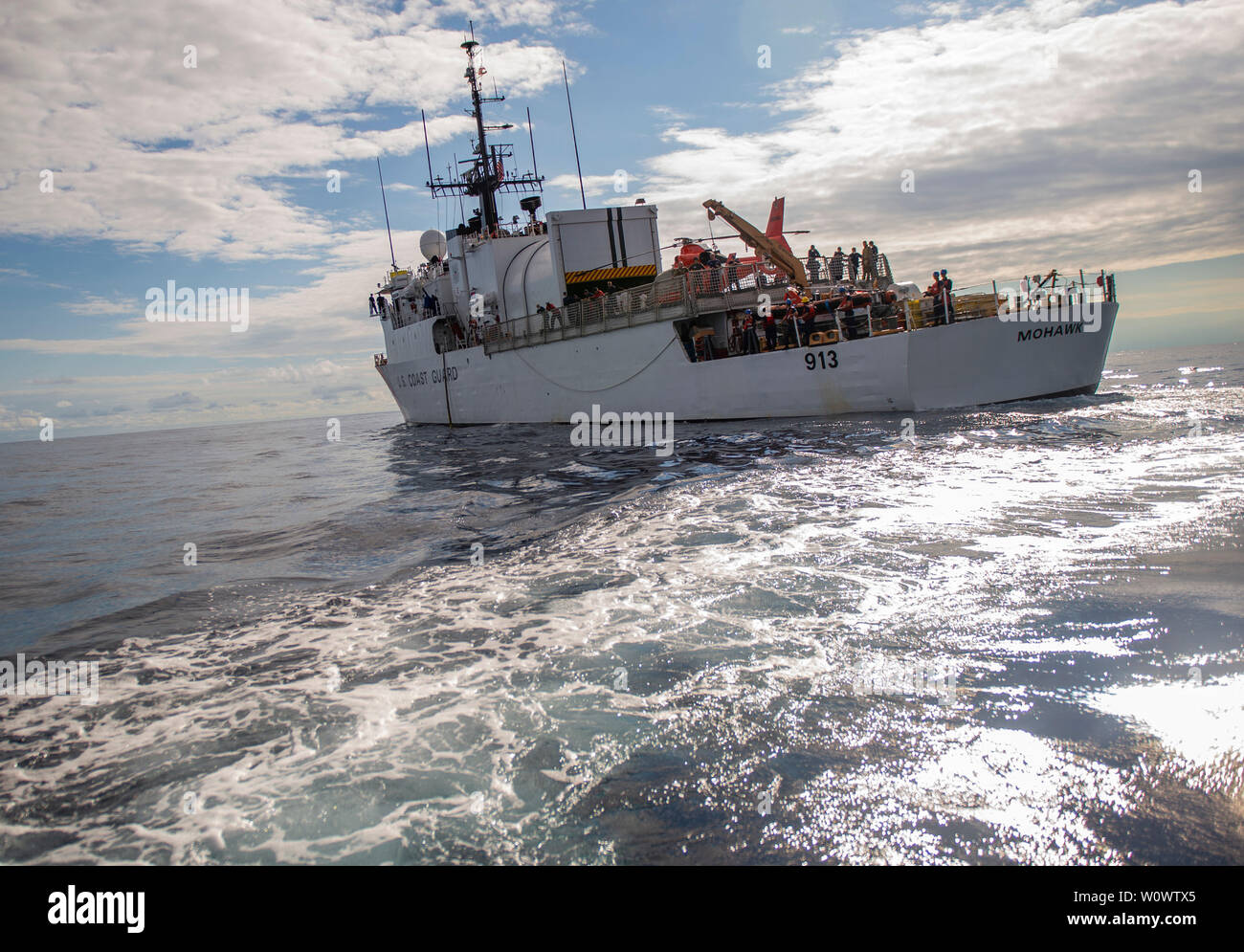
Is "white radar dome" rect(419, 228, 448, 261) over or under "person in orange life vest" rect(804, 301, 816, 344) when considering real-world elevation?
over

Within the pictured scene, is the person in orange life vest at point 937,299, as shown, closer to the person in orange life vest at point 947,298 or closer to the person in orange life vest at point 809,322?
the person in orange life vest at point 947,298

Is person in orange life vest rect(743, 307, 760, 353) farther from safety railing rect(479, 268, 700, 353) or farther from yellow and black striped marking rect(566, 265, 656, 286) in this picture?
yellow and black striped marking rect(566, 265, 656, 286)

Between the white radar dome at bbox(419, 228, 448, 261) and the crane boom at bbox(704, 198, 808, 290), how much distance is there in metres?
15.5

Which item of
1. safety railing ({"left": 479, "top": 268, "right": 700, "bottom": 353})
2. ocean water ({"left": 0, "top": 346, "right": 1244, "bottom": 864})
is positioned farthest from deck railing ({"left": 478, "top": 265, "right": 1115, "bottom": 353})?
ocean water ({"left": 0, "top": 346, "right": 1244, "bottom": 864})

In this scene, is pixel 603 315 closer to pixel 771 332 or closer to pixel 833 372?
pixel 771 332

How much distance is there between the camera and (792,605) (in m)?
5.21

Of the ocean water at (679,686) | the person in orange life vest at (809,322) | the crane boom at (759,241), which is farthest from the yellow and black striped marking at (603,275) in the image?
the ocean water at (679,686)

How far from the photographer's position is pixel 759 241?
24.6m

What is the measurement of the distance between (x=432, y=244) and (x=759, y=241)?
57.1 ft

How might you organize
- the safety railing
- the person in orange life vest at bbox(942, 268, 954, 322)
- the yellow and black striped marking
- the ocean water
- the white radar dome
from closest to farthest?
the ocean water < the person in orange life vest at bbox(942, 268, 954, 322) < the safety railing < the yellow and black striped marking < the white radar dome

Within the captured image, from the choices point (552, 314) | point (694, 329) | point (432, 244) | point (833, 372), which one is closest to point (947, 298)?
point (833, 372)

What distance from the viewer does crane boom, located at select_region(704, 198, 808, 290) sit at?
2430 cm

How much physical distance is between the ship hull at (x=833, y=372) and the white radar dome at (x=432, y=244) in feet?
39.2
